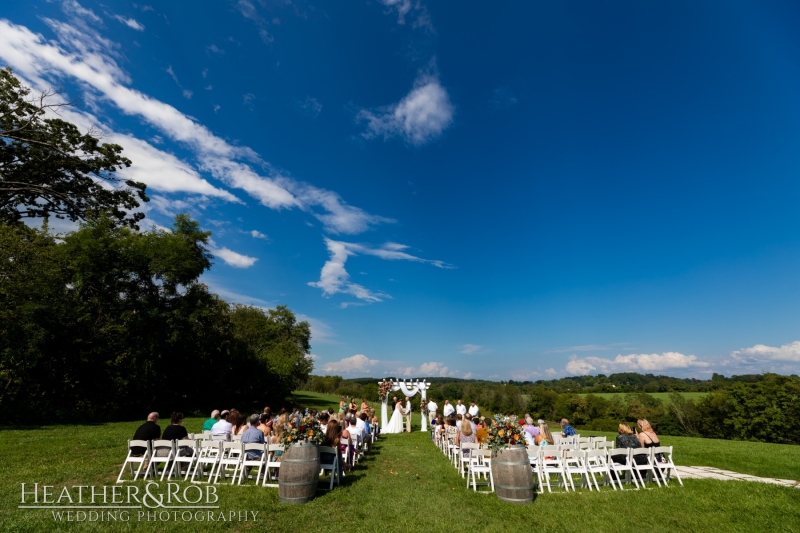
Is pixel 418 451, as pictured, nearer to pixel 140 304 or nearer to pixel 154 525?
pixel 154 525

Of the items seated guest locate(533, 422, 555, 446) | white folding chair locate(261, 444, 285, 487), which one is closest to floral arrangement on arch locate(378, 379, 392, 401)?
seated guest locate(533, 422, 555, 446)

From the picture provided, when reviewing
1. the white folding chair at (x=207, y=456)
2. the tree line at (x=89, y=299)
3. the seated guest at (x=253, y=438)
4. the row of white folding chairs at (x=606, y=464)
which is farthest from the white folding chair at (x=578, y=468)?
the tree line at (x=89, y=299)

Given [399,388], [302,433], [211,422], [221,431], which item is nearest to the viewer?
[302,433]

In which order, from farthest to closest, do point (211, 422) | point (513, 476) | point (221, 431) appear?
point (211, 422) < point (221, 431) < point (513, 476)

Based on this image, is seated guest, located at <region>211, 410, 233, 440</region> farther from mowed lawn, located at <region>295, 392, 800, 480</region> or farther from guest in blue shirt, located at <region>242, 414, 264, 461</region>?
mowed lawn, located at <region>295, 392, 800, 480</region>

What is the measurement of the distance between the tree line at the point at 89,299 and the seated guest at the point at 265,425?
1293 centimetres

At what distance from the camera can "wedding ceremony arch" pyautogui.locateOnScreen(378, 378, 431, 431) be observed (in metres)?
19.9

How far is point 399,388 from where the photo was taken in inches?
842

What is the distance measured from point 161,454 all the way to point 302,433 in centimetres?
338

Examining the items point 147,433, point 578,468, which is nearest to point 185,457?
point 147,433

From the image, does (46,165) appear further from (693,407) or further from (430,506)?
(693,407)

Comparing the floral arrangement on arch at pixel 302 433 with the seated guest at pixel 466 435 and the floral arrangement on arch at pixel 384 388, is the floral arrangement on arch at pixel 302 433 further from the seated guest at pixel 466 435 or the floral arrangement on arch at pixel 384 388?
the floral arrangement on arch at pixel 384 388

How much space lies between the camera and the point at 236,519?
547 centimetres

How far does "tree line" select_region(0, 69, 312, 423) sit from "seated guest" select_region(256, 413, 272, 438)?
42.4ft
